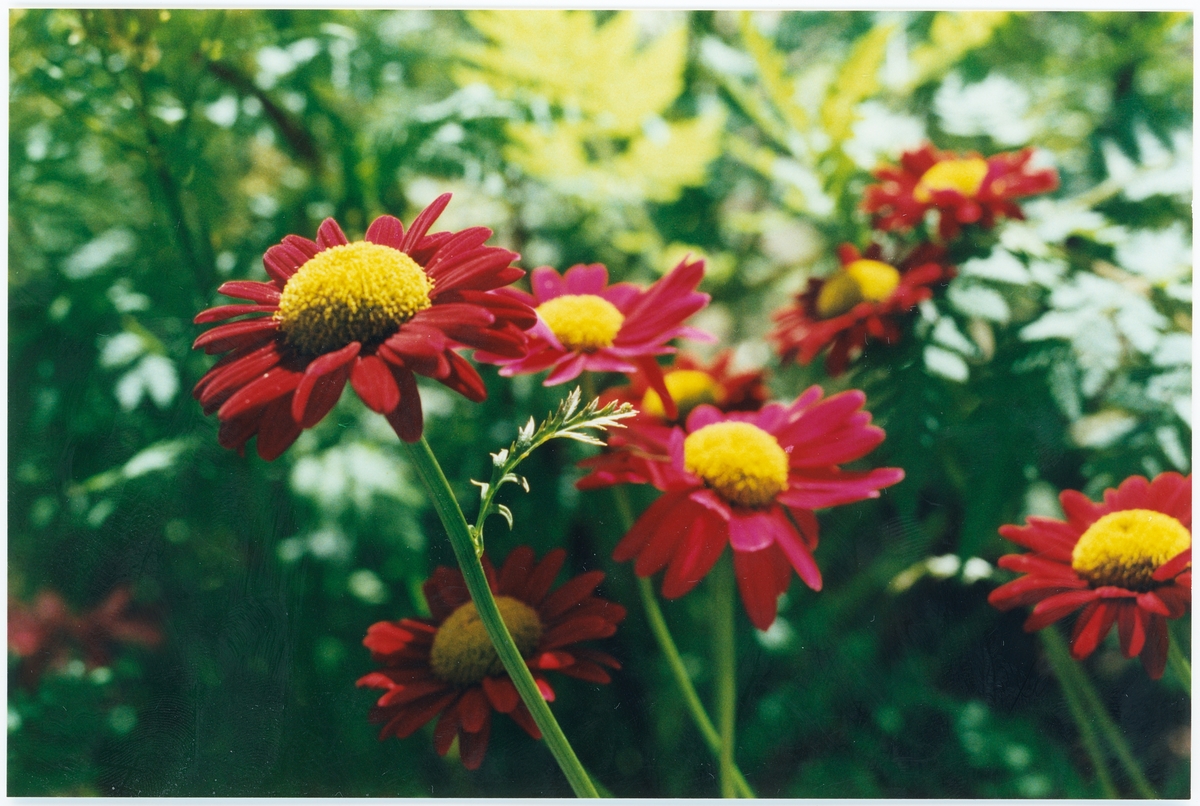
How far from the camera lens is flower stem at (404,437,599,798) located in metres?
0.52

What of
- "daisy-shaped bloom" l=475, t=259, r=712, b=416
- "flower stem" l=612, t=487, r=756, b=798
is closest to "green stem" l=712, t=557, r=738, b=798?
"flower stem" l=612, t=487, r=756, b=798

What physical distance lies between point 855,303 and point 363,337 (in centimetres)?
48

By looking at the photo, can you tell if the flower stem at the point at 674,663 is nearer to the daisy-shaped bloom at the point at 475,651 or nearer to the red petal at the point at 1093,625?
the daisy-shaped bloom at the point at 475,651

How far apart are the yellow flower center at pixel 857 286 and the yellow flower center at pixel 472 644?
40 centimetres

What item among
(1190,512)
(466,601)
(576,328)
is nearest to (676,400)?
(576,328)

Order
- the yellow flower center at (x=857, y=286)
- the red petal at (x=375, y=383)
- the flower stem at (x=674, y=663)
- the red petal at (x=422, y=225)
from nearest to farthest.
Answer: the red petal at (x=375, y=383)
the red petal at (x=422, y=225)
the flower stem at (x=674, y=663)
the yellow flower center at (x=857, y=286)

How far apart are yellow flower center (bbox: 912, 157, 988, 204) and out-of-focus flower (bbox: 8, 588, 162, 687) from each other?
2.66ft

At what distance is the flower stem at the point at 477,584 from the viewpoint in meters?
0.52

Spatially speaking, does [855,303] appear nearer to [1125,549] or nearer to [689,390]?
[689,390]

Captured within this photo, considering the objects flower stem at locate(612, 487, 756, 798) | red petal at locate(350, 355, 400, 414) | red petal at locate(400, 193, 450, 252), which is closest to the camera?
red petal at locate(350, 355, 400, 414)

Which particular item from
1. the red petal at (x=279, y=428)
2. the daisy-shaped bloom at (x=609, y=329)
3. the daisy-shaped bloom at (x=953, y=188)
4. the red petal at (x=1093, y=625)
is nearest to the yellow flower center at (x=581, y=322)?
the daisy-shaped bloom at (x=609, y=329)

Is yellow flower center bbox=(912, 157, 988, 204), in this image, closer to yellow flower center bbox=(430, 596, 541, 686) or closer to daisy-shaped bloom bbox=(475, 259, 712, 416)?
daisy-shaped bloom bbox=(475, 259, 712, 416)

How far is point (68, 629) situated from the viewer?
800 mm

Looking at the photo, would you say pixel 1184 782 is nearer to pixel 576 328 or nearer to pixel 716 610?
pixel 716 610
